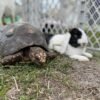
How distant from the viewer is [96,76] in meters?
2.13

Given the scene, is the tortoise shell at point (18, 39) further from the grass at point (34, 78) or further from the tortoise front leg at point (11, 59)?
the grass at point (34, 78)

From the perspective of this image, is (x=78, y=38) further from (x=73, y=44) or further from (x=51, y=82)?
(x=51, y=82)

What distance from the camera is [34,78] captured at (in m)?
1.95

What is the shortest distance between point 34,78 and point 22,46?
0.38 metres

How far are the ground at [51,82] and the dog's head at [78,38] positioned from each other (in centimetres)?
42

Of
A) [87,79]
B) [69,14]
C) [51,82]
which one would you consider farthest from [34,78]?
[69,14]

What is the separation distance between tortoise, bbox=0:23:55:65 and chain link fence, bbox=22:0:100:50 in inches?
31.8

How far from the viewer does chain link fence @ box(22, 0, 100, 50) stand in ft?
9.71

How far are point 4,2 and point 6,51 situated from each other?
7.67 ft

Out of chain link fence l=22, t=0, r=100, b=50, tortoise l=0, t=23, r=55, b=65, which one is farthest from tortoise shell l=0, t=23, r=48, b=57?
chain link fence l=22, t=0, r=100, b=50

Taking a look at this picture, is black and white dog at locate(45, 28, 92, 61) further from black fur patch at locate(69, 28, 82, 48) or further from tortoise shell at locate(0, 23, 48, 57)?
tortoise shell at locate(0, 23, 48, 57)

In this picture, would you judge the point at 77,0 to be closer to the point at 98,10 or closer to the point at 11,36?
the point at 98,10

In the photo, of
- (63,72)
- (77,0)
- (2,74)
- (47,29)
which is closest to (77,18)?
(77,0)

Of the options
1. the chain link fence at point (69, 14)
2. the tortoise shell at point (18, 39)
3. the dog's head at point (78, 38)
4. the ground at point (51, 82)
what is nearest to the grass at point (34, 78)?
the ground at point (51, 82)
